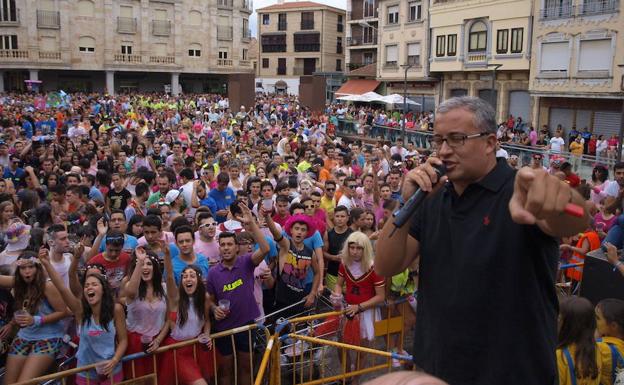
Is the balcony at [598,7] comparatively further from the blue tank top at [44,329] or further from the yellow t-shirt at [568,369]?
the blue tank top at [44,329]

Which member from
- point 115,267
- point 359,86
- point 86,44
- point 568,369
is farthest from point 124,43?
point 568,369

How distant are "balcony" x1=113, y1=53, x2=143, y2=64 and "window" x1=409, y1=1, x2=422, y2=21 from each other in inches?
1005

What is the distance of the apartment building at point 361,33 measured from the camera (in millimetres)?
50031

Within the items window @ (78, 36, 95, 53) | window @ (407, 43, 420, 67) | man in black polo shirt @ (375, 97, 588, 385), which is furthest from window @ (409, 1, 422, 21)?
man in black polo shirt @ (375, 97, 588, 385)

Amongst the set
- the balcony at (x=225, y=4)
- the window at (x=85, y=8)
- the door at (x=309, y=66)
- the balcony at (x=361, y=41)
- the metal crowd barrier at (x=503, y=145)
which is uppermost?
the balcony at (x=225, y=4)

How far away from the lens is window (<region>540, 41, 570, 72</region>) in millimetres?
27641

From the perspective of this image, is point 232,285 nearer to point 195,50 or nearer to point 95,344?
point 95,344

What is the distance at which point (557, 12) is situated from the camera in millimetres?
27828

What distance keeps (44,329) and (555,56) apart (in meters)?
28.7

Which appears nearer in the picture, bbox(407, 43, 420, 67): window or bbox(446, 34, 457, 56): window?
bbox(446, 34, 457, 56): window

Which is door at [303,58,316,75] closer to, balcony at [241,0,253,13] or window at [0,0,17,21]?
balcony at [241,0,253,13]

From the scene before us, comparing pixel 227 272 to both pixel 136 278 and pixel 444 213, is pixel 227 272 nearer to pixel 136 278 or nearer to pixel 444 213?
pixel 136 278

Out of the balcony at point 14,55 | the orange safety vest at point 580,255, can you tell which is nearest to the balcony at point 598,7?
the orange safety vest at point 580,255

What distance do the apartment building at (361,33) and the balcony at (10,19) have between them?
2819cm
